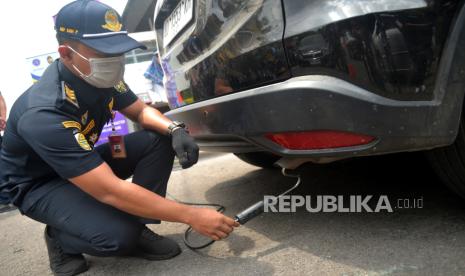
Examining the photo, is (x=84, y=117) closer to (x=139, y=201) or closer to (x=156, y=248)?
(x=139, y=201)

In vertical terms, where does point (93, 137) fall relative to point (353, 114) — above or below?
below

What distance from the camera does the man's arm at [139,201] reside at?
1.30m

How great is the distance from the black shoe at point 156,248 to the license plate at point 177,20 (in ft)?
3.16

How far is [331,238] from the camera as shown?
1.53m

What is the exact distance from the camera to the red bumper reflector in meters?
1.19

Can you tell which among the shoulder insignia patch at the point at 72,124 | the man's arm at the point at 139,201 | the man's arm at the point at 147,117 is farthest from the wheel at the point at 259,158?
the shoulder insignia patch at the point at 72,124

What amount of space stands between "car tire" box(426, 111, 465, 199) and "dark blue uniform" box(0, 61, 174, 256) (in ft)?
3.66

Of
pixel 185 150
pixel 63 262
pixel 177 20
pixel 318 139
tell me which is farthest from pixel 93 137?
pixel 318 139

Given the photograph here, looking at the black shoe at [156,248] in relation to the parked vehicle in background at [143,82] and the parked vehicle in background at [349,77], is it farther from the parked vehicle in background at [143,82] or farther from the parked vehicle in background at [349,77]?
the parked vehicle in background at [143,82]

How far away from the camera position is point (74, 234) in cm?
149

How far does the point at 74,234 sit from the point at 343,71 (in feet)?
3.81

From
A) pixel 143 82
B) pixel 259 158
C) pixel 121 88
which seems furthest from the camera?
pixel 143 82

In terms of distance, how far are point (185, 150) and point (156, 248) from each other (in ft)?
1.44

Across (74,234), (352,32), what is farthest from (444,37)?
(74,234)
